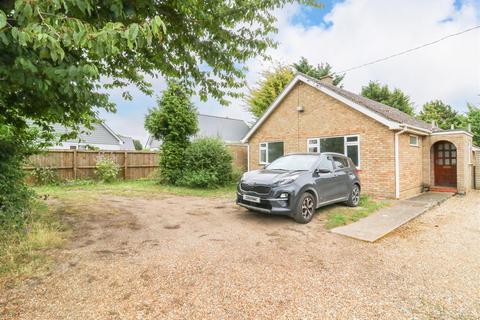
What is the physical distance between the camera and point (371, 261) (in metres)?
3.71

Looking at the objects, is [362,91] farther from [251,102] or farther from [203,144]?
[203,144]

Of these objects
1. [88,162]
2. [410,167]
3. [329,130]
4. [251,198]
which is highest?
[329,130]

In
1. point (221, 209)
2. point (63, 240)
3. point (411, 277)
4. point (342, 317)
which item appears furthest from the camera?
point (221, 209)

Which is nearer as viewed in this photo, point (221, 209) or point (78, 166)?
point (221, 209)

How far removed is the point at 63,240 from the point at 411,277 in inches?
218

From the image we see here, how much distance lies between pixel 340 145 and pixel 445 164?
5499mm

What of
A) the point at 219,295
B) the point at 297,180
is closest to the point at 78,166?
the point at 297,180

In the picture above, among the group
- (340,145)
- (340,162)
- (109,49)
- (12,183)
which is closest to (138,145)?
(340,145)

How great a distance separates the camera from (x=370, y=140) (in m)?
9.45

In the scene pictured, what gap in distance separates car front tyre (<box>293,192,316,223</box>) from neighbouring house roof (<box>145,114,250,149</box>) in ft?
64.0

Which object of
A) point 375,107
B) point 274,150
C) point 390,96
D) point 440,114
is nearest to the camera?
point 375,107

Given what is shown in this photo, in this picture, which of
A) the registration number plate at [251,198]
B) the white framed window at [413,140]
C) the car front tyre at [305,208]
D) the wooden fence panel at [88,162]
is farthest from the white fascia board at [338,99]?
the wooden fence panel at [88,162]

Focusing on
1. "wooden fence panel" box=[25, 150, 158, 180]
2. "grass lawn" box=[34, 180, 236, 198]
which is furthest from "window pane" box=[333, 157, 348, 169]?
"wooden fence panel" box=[25, 150, 158, 180]

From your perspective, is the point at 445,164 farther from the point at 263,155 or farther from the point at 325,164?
the point at 325,164
